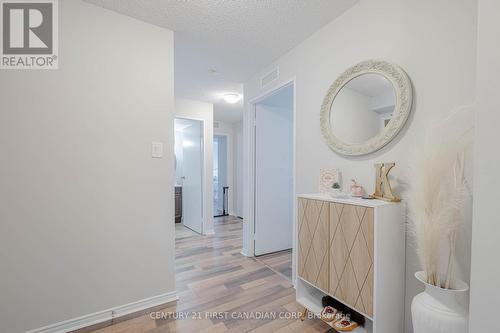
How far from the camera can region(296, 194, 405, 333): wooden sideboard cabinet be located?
122 centimetres

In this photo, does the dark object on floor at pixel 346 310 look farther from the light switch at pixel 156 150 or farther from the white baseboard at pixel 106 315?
the light switch at pixel 156 150

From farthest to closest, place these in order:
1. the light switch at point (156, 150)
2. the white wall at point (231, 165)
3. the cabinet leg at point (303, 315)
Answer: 1. the white wall at point (231, 165)
2. the light switch at point (156, 150)
3. the cabinet leg at point (303, 315)

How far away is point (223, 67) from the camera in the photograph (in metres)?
2.64

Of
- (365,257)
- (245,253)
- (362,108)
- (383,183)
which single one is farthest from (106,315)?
(362,108)

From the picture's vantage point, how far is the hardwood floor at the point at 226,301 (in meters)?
1.62

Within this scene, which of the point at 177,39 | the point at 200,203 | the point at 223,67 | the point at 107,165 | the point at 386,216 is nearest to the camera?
the point at 386,216

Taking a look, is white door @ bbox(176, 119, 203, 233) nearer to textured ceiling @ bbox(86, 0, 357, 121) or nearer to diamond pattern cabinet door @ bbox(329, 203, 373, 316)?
textured ceiling @ bbox(86, 0, 357, 121)

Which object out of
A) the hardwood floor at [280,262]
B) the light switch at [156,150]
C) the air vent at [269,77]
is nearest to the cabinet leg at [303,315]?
the hardwood floor at [280,262]

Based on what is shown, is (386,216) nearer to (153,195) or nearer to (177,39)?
(153,195)

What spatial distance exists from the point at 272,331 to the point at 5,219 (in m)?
2.03

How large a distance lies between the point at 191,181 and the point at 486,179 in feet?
13.5

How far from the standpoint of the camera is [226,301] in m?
1.94

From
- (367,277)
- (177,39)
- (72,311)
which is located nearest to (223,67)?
(177,39)

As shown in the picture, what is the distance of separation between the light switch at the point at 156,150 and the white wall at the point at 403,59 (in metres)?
1.42
